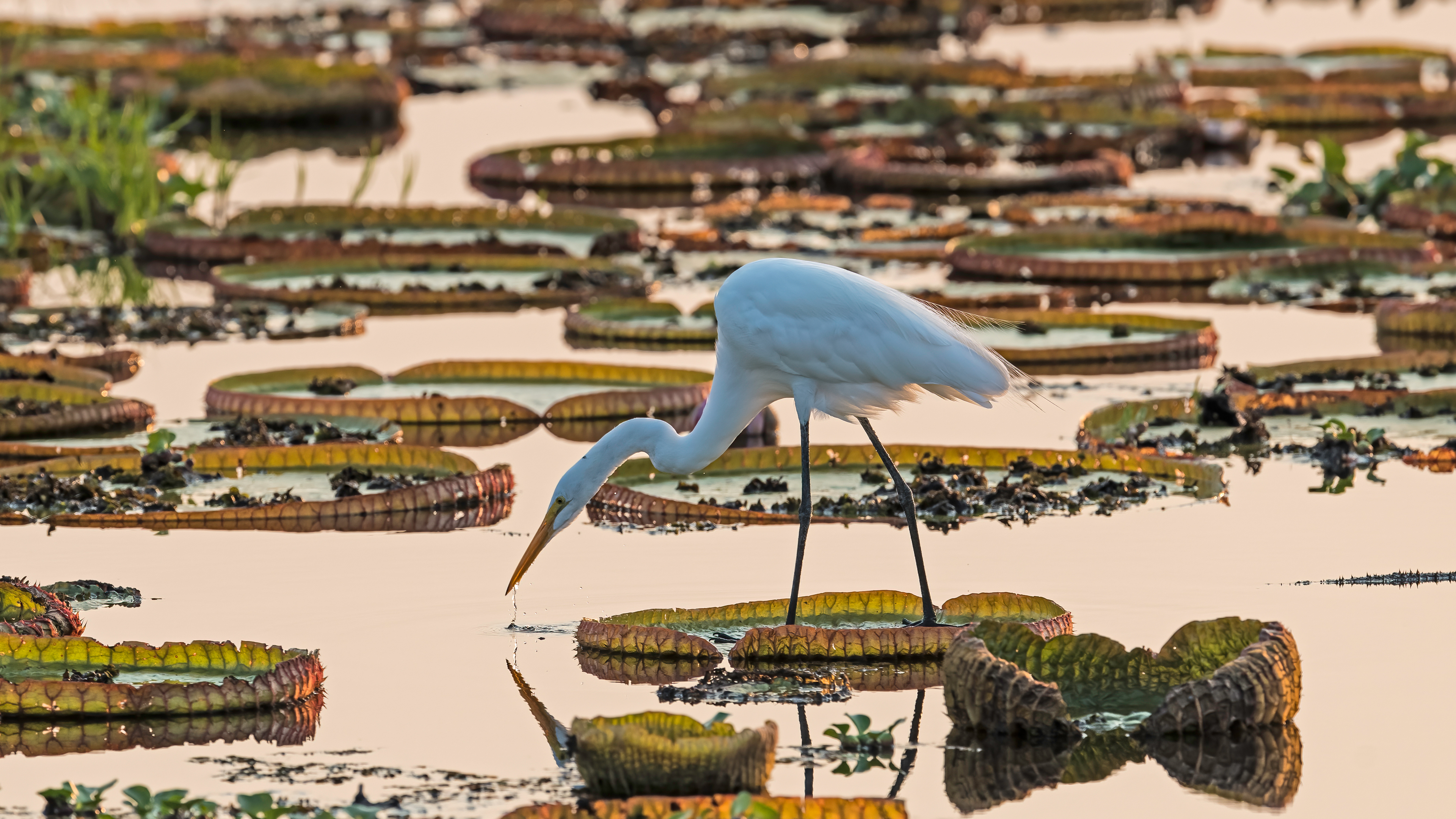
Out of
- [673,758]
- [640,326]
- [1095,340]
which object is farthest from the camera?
[640,326]

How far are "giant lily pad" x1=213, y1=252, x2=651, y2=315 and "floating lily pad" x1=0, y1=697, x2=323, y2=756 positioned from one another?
30.0 ft

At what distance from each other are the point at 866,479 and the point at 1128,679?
3599mm

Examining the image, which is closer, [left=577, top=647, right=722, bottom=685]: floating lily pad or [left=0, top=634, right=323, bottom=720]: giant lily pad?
[left=0, top=634, right=323, bottom=720]: giant lily pad

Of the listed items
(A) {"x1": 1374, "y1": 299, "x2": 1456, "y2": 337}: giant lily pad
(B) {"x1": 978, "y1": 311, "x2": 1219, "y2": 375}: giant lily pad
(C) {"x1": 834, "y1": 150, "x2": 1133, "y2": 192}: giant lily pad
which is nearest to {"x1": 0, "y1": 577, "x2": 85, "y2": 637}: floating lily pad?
(B) {"x1": 978, "y1": 311, "x2": 1219, "y2": 375}: giant lily pad

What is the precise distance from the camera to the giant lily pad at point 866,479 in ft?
34.5

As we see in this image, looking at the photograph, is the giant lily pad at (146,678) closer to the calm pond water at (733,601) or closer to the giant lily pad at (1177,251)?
the calm pond water at (733,601)

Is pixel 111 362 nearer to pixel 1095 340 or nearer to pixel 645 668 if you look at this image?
pixel 1095 340

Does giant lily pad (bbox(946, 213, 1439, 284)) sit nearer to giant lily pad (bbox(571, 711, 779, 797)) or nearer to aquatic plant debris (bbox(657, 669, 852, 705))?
aquatic plant debris (bbox(657, 669, 852, 705))

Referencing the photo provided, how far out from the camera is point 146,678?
785 cm

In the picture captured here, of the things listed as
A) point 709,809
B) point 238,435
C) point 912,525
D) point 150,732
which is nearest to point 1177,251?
point 238,435

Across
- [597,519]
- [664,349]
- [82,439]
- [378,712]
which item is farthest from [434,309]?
[378,712]

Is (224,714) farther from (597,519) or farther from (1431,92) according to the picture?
(1431,92)

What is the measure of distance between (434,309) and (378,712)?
913 cm

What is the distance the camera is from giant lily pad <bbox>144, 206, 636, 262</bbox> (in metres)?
18.5
